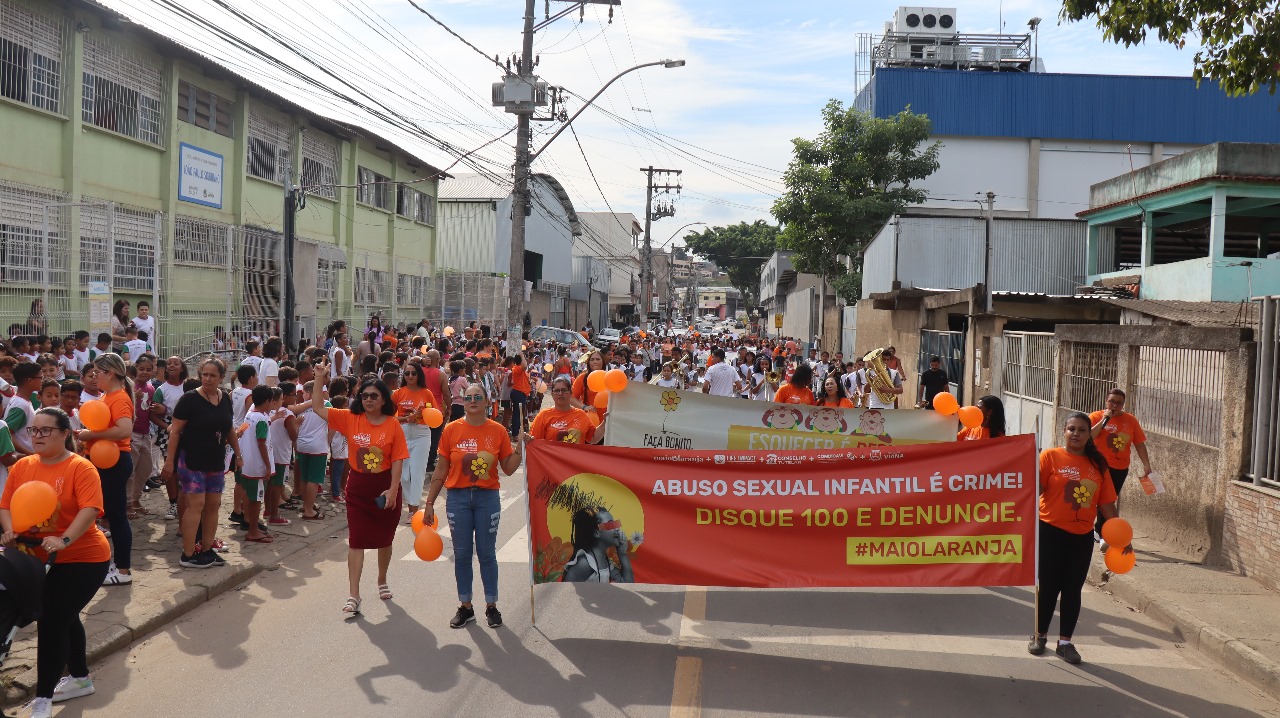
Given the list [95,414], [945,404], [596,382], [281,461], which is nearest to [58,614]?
[95,414]

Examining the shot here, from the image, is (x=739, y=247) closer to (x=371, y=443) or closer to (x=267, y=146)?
(x=267, y=146)

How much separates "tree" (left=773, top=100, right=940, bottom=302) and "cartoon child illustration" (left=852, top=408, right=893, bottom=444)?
83.2ft

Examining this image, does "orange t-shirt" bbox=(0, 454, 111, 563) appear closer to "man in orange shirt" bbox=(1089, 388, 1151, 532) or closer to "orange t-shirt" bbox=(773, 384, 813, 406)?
"orange t-shirt" bbox=(773, 384, 813, 406)

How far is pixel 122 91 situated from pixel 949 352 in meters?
17.3

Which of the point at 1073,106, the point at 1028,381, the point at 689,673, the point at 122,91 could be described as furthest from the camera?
the point at 1073,106

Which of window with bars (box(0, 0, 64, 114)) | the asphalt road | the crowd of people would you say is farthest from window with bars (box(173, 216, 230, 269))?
the asphalt road

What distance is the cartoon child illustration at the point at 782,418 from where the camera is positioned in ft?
32.4

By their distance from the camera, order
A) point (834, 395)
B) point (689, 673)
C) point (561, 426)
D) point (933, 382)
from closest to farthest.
Answer: point (689, 673), point (561, 426), point (834, 395), point (933, 382)

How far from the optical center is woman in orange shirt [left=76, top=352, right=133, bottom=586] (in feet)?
24.5

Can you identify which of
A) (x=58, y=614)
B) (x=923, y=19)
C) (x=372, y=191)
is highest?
(x=923, y=19)

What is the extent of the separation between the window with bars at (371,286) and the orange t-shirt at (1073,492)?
1059 inches

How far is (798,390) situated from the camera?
11.1 m

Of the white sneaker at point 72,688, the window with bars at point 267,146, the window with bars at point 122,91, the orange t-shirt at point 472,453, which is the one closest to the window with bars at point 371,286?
the window with bars at point 267,146

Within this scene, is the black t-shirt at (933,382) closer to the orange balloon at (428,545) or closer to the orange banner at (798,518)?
the orange banner at (798,518)
